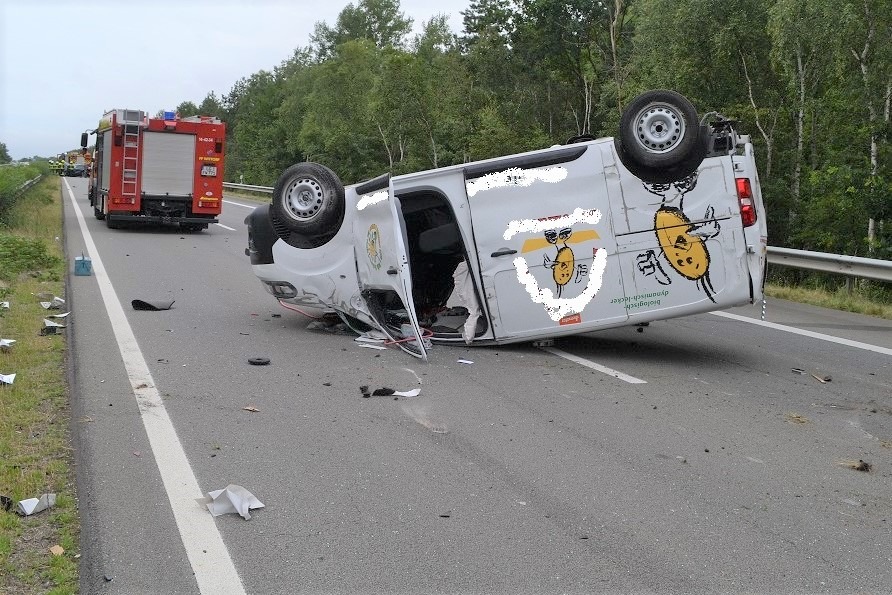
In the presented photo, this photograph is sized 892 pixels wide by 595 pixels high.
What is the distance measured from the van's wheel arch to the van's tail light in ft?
1.31

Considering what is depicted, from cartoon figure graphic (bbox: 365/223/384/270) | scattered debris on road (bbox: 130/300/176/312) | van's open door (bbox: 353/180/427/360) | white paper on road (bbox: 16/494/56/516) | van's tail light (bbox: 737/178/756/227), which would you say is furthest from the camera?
scattered debris on road (bbox: 130/300/176/312)

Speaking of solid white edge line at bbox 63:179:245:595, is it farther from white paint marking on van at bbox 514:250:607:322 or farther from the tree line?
the tree line

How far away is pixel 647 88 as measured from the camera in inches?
1167

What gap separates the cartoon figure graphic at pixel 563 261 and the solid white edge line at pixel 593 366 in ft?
2.47

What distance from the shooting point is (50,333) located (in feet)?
29.8

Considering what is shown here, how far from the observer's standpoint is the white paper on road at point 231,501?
4578 mm

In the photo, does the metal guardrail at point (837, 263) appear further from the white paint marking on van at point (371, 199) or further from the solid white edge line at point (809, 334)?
the white paint marking on van at point (371, 199)

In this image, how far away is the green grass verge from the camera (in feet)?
12.9

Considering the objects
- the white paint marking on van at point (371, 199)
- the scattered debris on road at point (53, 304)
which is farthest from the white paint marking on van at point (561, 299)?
the scattered debris on road at point (53, 304)

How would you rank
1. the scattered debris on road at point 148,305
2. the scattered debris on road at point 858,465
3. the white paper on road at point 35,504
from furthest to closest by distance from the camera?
the scattered debris on road at point 148,305
the scattered debris on road at point 858,465
the white paper on road at point 35,504

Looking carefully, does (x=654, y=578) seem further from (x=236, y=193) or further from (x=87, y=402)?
(x=236, y=193)

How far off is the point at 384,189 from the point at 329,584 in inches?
201

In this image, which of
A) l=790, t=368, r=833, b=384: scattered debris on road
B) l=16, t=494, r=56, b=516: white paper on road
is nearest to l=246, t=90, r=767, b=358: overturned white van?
l=790, t=368, r=833, b=384: scattered debris on road

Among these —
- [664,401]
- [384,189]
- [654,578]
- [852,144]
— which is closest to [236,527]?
[654,578]
